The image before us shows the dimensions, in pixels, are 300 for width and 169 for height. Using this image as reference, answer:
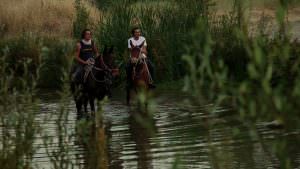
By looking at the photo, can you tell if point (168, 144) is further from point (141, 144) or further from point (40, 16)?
point (40, 16)

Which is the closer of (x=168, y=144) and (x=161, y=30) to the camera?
(x=168, y=144)

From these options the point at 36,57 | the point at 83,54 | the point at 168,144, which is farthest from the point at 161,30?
the point at 168,144

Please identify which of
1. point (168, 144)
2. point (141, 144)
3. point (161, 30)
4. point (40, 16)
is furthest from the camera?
point (40, 16)

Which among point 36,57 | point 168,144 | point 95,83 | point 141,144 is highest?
point 168,144

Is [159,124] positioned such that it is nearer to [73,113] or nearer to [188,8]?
[73,113]

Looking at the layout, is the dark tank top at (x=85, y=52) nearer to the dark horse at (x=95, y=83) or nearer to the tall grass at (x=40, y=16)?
the dark horse at (x=95, y=83)

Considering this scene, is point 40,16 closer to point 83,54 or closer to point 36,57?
point 36,57

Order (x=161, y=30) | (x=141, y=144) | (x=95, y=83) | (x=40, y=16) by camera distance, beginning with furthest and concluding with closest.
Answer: (x=40, y=16), (x=161, y=30), (x=95, y=83), (x=141, y=144)

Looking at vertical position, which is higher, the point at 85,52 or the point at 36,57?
the point at 85,52

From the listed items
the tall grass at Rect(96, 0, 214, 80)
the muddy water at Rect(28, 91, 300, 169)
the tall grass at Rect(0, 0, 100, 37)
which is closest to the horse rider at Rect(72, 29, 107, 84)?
the muddy water at Rect(28, 91, 300, 169)

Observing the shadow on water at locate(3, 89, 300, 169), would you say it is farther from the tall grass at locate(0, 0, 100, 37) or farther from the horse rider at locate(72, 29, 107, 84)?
the tall grass at locate(0, 0, 100, 37)

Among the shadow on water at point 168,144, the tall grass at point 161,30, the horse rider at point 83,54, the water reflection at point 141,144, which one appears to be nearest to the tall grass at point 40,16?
the tall grass at point 161,30

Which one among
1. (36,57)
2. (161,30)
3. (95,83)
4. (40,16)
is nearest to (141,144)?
(95,83)

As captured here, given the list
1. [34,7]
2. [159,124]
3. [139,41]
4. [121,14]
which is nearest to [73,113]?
[139,41]
